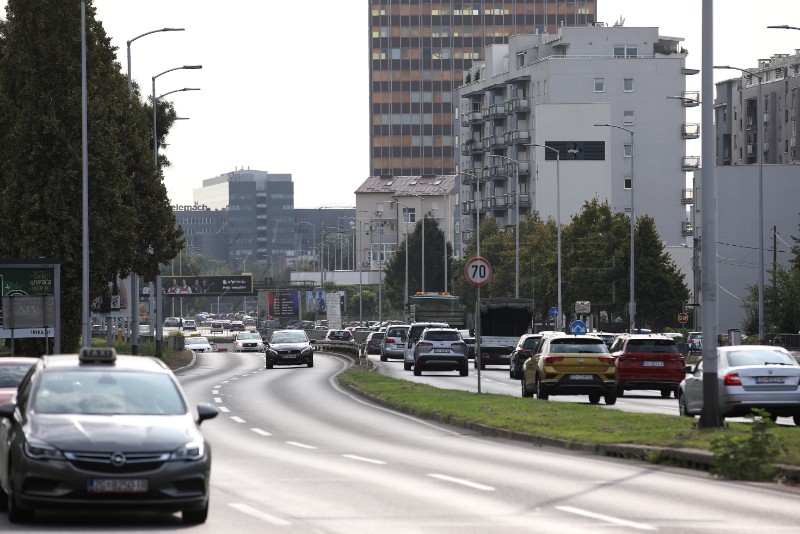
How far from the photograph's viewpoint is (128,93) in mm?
58312

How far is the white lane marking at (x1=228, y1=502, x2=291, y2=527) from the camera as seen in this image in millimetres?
13719

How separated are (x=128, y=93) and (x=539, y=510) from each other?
45.5m

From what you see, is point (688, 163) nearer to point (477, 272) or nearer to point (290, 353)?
point (290, 353)

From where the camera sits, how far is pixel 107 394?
1441 cm

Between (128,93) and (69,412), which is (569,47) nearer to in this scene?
(128,93)

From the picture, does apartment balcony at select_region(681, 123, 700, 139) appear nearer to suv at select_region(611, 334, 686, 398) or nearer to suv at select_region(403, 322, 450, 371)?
suv at select_region(403, 322, 450, 371)

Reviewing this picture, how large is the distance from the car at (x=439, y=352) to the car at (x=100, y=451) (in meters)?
42.2

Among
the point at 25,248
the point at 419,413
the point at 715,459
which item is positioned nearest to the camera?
the point at 715,459

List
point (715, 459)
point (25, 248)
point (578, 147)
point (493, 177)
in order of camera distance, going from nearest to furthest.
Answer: point (715, 459) → point (25, 248) → point (578, 147) → point (493, 177)

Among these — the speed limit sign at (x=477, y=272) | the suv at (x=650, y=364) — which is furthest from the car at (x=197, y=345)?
the speed limit sign at (x=477, y=272)

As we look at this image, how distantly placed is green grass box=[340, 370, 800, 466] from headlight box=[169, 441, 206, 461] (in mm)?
7686

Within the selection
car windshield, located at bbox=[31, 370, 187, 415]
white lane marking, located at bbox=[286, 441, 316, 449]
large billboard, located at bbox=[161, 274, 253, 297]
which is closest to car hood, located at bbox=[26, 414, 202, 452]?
car windshield, located at bbox=[31, 370, 187, 415]

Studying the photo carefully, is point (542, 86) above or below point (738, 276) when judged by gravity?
above

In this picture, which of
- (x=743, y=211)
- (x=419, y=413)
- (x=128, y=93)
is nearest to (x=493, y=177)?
(x=743, y=211)
